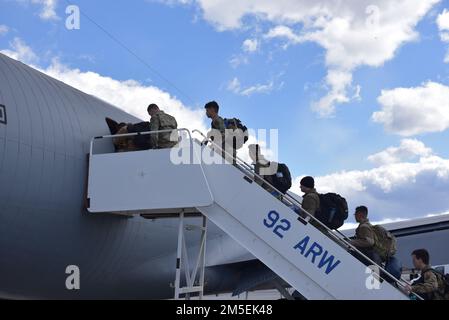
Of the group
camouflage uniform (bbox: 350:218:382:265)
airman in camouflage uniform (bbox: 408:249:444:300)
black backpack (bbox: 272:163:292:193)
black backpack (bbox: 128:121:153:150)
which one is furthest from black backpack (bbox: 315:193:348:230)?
black backpack (bbox: 128:121:153:150)

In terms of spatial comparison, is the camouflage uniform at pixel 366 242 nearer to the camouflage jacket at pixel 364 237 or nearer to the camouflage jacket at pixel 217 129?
the camouflage jacket at pixel 364 237

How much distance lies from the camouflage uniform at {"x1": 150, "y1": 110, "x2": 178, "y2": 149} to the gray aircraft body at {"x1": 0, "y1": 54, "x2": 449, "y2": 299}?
1.31m

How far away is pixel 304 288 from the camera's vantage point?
7.90 metres

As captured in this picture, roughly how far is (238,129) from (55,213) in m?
3.39

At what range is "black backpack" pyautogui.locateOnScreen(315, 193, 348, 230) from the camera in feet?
29.0

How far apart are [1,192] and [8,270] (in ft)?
4.57

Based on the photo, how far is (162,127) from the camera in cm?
912

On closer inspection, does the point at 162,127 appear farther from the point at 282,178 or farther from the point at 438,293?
the point at 438,293

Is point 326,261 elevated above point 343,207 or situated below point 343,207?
below

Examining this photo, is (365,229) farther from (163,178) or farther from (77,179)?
(77,179)
